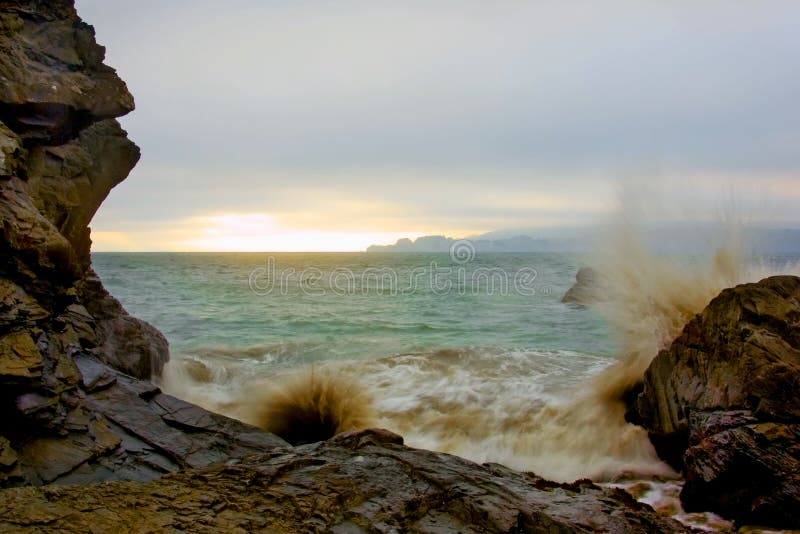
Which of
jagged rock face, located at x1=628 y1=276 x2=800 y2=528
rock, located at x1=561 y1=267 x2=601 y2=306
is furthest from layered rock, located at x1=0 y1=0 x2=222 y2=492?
rock, located at x1=561 y1=267 x2=601 y2=306

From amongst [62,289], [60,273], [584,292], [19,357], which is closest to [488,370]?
[62,289]

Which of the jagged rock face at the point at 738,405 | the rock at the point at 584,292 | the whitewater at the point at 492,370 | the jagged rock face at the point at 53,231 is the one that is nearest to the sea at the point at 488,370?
the whitewater at the point at 492,370

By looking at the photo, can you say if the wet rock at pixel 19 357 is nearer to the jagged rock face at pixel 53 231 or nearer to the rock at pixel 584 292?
the jagged rock face at pixel 53 231

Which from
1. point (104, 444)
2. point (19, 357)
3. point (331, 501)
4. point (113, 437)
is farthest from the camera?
point (113, 437)

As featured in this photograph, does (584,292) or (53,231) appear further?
(584,292)

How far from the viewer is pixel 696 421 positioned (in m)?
5.68

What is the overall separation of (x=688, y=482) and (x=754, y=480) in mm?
666

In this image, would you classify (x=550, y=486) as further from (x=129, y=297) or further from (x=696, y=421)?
(x=129, y=297)

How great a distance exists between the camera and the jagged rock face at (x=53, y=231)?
3.59m

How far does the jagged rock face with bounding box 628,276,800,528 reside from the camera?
4.58 m

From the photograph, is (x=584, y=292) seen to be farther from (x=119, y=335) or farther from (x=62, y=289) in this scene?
(x=62, y=289)

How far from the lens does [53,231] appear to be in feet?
13.5

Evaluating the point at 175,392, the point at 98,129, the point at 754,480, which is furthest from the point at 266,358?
the point at 754,480

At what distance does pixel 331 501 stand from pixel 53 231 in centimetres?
307
